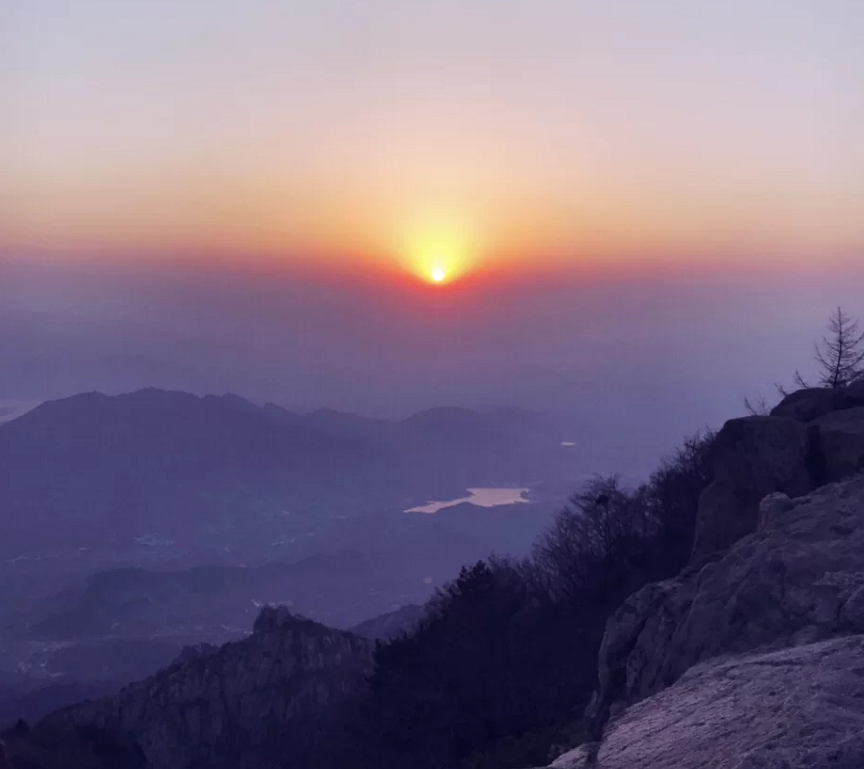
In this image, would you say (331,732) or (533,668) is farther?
(331,732)

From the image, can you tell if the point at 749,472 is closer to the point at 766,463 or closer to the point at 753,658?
the point at 766,463


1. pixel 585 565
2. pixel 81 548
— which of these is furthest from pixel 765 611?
pixel 81 548

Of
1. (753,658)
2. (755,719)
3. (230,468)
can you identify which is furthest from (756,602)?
(230,468)

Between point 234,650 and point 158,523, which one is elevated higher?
point 158,523

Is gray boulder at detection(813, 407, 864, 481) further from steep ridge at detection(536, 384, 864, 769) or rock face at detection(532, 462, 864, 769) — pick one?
rock face at detection(532, 462, 864, 769)

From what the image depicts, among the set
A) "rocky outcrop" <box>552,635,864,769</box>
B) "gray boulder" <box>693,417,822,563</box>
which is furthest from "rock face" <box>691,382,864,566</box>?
"rocky outcrop" <box>552,635,864,769</box>

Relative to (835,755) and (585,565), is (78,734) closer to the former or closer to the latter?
(585,565)

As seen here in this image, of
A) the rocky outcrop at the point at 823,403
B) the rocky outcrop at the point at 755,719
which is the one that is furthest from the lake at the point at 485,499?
the rocky outcrop at the point at 755,719
